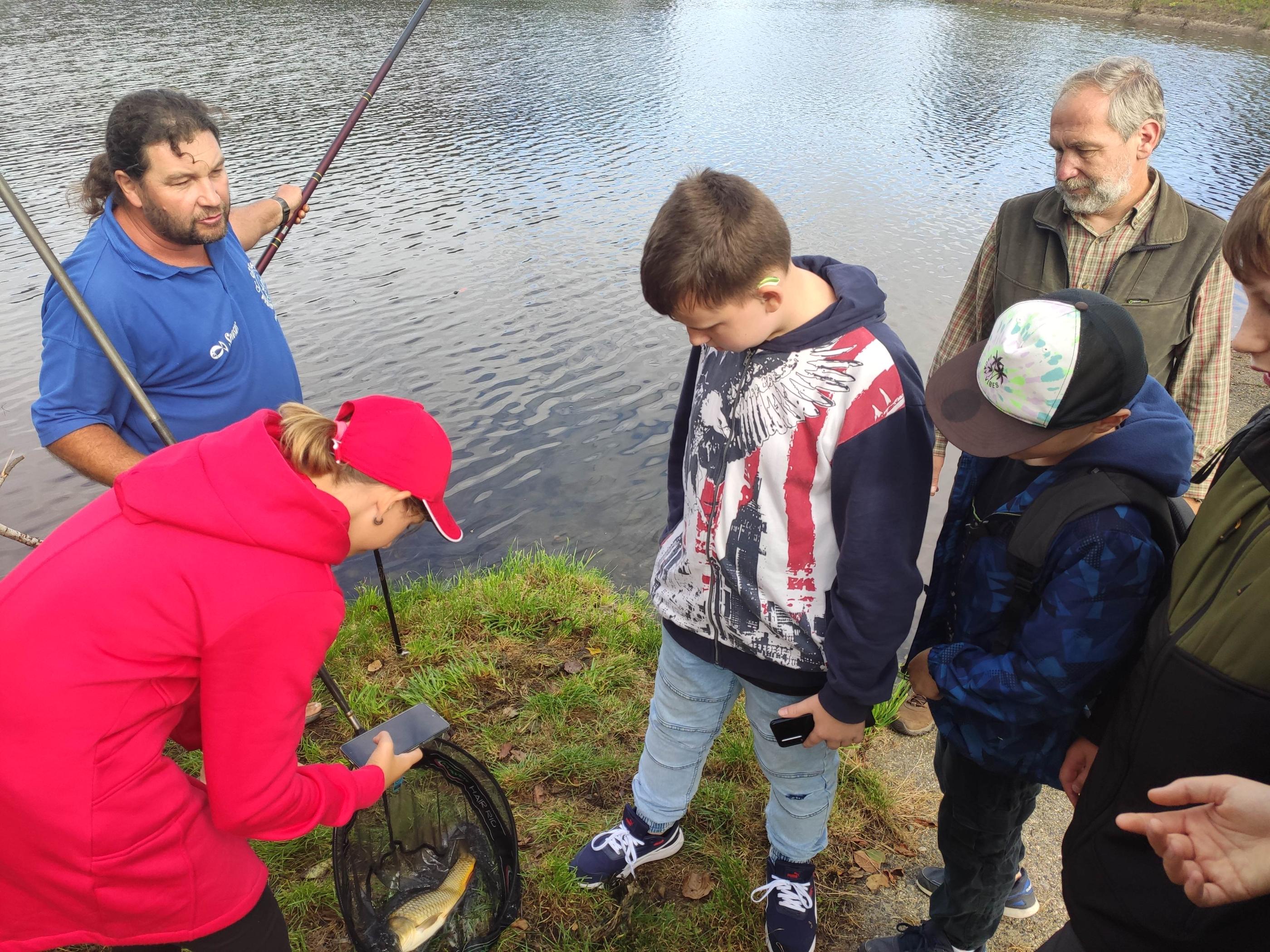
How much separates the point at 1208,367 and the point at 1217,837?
84.6 inches

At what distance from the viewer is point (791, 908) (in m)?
2.41

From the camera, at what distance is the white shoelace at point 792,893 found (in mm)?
2406

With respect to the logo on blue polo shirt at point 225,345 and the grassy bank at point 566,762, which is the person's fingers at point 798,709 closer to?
the grassy bank at point 566,762

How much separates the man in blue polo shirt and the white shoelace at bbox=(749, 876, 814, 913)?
2.25 metres

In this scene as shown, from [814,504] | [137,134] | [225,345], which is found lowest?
[225,345]

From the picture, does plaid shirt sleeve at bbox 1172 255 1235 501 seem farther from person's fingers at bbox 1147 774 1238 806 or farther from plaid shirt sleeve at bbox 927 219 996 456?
person's fingers at bbox 1147 774 1238 806

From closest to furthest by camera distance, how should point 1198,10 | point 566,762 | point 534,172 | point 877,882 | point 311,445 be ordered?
1. point 311,445
2. point 877,882
3. point 566,762
4. point 534,172
5. point 1198,10

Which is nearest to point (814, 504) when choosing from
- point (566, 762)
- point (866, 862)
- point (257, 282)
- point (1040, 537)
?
point (1040, 537)

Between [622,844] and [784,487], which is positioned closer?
[784,487]

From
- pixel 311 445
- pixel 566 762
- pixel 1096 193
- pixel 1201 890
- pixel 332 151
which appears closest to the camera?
pixel 1201 890

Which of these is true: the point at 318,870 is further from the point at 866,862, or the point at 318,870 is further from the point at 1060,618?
the point at 1060,618

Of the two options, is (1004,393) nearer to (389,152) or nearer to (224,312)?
(224,312)

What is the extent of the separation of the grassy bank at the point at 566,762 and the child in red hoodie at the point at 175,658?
104 cm

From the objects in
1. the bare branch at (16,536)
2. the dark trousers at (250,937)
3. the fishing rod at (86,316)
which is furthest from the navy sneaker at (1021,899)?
the bare branch at (16,536)
